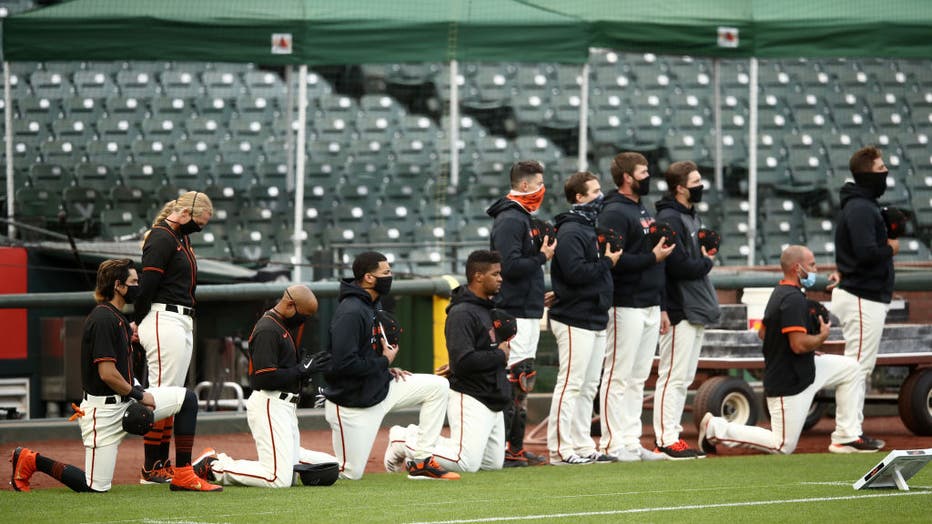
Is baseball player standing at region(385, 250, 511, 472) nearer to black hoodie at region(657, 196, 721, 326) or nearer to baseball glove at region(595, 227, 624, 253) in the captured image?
baseball glove at region(595, 227, 624, 253)

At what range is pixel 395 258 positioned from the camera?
1797 centimetres

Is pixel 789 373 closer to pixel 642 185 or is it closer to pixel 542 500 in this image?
pixel 642 185

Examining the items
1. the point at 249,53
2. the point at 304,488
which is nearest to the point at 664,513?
the point at 304,488

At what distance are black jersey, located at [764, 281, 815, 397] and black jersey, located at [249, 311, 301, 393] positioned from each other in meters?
3.53

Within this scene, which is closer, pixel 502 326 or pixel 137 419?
pixel 137 419

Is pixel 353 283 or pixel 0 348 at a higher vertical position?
pixel 353 283

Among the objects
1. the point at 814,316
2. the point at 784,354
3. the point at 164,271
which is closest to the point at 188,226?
the point at 164,271

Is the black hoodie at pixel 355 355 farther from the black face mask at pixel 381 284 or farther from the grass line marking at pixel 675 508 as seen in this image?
the grass line marking at pixel 675 508

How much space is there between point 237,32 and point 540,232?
19.3 feet

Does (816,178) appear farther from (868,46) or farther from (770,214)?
(868,46)

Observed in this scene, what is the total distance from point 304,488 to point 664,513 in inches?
92.7

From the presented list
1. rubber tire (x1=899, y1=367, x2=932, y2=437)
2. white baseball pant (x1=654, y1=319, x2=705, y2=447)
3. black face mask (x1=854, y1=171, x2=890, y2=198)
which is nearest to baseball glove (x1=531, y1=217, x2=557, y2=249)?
white baseball pant (x1=654, y1=319, x2=705, y2=447)

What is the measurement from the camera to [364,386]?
862 cm

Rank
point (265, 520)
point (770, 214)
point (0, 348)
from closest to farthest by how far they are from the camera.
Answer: point (265, 520), point (0, 348), point (770, 214)
